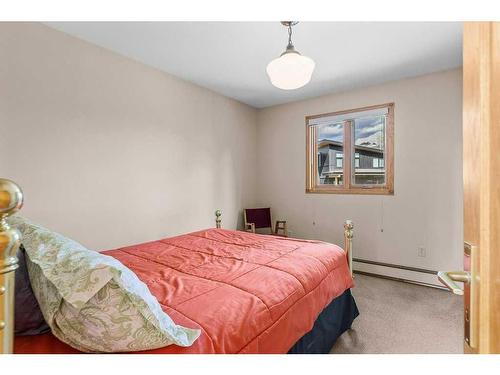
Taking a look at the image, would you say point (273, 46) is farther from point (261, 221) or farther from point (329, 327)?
point (261, 221)

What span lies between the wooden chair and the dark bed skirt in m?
1.98

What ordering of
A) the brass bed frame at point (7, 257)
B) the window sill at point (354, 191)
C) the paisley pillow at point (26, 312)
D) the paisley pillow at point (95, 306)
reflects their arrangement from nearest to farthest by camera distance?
the brass bed frame at point (7, 257), the paisley pillow at point (95, 306), the paisley pillow at point (26, 312), the window sill at point (354, 191)

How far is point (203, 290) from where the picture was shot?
143 cm

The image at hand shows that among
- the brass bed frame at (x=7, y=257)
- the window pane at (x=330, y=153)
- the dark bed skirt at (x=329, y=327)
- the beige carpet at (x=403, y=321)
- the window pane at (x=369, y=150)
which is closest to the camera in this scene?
the brass bed frame at (x=7, y=257)

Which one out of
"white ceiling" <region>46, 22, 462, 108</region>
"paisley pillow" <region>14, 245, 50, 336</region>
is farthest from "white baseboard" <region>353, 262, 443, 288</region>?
"paisley pillow" <region>14, 245, 50, 336</region>

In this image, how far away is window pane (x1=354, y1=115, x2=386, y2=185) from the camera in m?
3.60

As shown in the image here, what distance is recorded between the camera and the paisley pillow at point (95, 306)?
0.80 m

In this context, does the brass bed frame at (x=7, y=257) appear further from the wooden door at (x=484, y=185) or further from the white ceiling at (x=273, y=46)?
the white ceiling at (x=273, y=46)

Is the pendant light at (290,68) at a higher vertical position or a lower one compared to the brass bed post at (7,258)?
higher

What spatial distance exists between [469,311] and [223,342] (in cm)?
84

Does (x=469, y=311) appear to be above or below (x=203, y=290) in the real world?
above

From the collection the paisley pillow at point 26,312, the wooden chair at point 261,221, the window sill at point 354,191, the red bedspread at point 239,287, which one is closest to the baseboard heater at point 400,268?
the window sill at point 354,191

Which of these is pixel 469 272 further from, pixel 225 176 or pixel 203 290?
pixel 225 176
